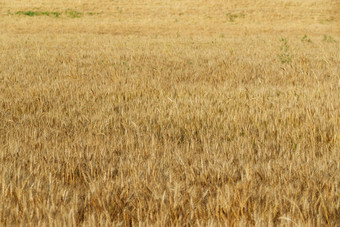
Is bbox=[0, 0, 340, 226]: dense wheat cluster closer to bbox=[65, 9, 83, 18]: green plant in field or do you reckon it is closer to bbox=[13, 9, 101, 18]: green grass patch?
bbox=[65, 9, 83, 18]: green plant in field

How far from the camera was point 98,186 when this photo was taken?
2271mm

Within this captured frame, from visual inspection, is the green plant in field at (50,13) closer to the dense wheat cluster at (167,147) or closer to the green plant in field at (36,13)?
the green plant in field at (36,13)

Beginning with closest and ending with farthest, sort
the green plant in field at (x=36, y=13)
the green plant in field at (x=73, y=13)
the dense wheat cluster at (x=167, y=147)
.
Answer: the dense wheat cluster at (x=167, y=147) < the green plant in field at (x=73, y=13) < the green plant in field at (x=36, y=13)

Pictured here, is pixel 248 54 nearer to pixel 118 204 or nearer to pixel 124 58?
pixel 124 58

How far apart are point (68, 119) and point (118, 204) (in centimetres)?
226

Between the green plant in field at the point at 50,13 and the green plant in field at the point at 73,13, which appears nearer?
the green plant in field at the point at 73,13

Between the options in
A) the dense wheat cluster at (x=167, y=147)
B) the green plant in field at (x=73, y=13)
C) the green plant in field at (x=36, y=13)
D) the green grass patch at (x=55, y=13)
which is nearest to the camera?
the dense wheat cluster at (x=167, y=147)

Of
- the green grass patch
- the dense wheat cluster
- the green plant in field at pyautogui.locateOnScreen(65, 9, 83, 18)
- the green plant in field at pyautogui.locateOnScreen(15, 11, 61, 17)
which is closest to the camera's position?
the dense wheat cluster

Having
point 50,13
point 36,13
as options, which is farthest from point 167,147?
point 36,13

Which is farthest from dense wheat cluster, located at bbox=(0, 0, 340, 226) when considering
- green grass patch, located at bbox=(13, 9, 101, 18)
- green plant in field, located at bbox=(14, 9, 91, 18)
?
green plant in field, located at bbox=(14, 9, 91, 18)

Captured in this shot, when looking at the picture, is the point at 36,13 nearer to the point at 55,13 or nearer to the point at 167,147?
the point at 55,13

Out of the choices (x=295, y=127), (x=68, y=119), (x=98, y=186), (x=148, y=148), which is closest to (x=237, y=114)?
(x=295, y=127)

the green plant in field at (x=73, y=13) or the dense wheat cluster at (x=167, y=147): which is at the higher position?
the dense wheat cluster at (x=167, y=147)

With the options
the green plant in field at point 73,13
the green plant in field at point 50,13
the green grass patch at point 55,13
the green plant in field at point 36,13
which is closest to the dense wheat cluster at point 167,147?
the green plant in field at point 73,13
